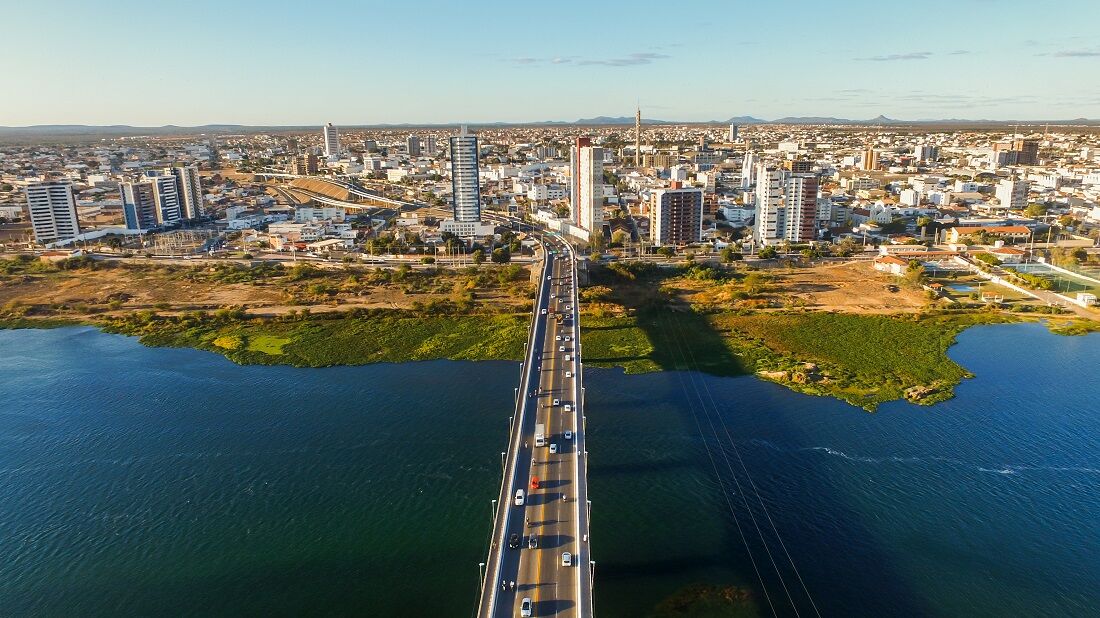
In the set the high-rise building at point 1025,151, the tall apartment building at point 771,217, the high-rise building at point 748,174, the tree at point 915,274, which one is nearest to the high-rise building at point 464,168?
the tall apartment building at point 771,217

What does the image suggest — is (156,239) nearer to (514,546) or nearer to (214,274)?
(214,274)

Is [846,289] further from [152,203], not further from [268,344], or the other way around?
[152,203]

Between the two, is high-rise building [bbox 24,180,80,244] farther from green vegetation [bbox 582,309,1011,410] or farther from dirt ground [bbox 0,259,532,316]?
green vegetation [bbox 582,309,1011,410]

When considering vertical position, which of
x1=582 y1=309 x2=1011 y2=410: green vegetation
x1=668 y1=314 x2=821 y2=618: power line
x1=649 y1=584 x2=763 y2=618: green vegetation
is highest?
x1=582 y1=309 x2=1011 y2=410: green vegetation

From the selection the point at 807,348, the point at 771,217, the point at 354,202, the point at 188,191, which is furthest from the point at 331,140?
the point at 807,348

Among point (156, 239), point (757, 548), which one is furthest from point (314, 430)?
point (156, 239)

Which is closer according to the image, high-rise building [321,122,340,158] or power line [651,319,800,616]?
power line [651,319,800,616]

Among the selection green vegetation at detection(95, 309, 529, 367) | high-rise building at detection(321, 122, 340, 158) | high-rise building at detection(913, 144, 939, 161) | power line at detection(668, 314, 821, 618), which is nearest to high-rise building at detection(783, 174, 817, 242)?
green vegetation at detection(95, 309, 529, 367)
